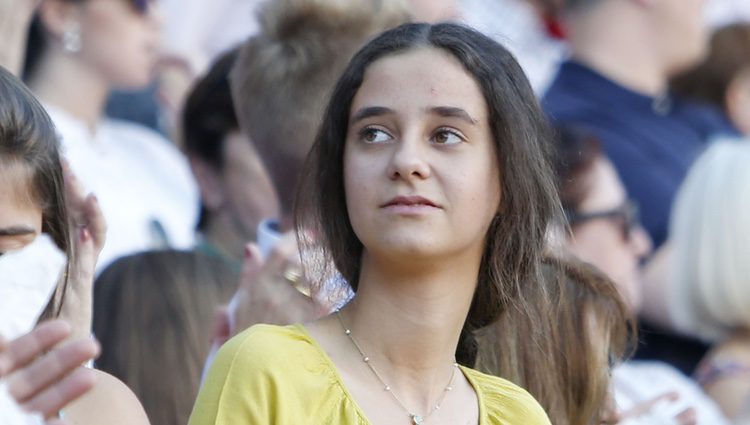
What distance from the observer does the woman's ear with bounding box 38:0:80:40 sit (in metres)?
4.95

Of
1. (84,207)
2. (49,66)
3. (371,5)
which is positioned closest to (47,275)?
(84,207)

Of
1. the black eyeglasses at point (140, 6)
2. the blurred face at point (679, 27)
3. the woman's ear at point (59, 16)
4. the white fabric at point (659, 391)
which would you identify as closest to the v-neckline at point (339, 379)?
the white fabric at point (659, 391)

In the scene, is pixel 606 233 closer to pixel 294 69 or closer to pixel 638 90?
pixel 294 69

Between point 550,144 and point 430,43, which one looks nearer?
point 430,43

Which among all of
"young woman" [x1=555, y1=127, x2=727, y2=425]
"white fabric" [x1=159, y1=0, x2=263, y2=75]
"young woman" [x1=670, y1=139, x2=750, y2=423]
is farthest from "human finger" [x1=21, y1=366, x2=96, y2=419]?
"white fabric" [x1=159, y1=0, x2=263, y2=75]

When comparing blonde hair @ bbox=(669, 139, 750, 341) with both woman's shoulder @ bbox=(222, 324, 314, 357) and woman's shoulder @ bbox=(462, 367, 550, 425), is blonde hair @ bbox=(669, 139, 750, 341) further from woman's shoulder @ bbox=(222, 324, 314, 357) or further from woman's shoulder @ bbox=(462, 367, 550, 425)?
woman's shoulder @ bbox=(222, 324, 314, 357)

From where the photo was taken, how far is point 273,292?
309 cm

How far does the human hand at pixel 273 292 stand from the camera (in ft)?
10.1

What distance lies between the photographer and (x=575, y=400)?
3104mm

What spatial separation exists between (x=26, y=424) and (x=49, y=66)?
2.96 m

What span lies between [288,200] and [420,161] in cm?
116

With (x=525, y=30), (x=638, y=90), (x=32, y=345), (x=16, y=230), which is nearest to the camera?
(x=32, y=345)

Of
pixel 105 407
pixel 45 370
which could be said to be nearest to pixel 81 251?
pixel 105 407

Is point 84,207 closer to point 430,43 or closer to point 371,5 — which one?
point 430,43
